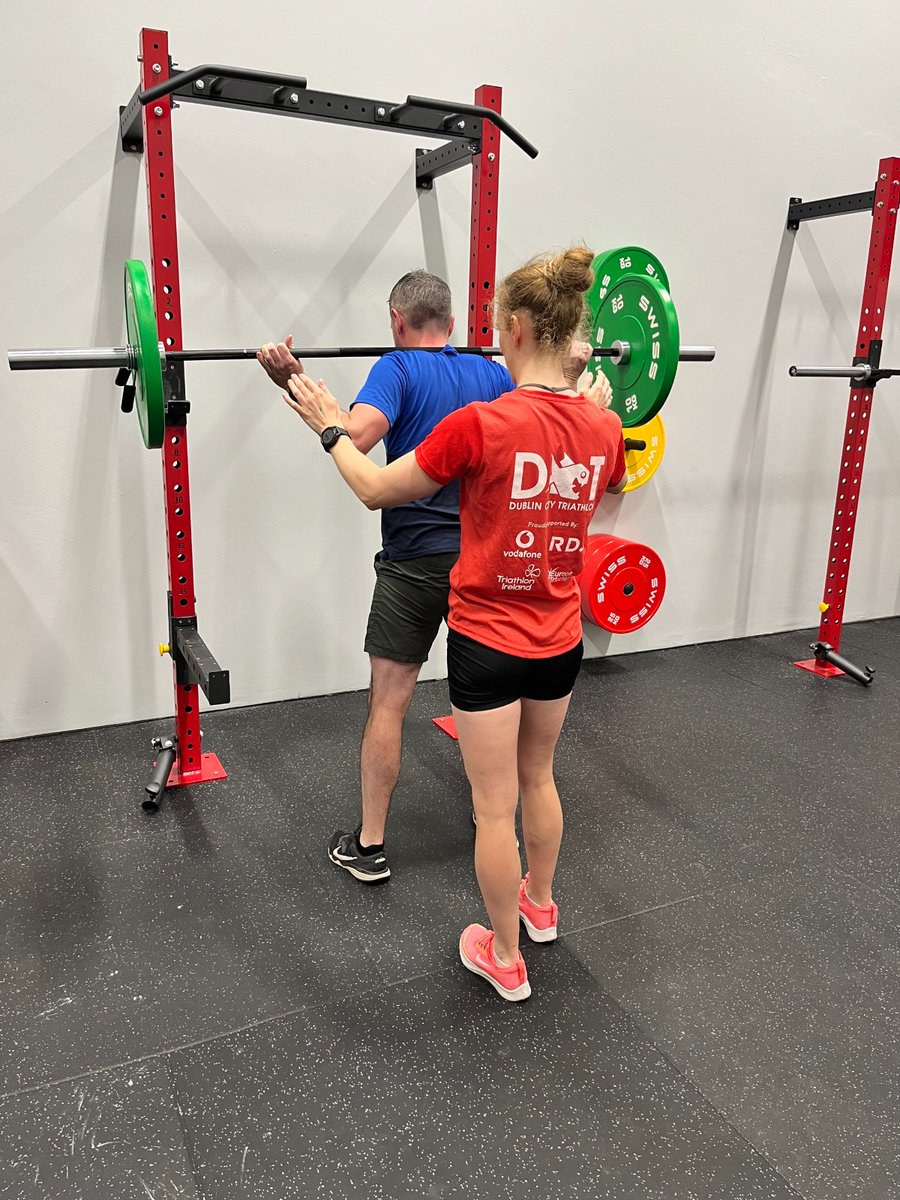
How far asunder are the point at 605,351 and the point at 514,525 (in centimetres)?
98

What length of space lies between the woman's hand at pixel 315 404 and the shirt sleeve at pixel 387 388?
17 cm

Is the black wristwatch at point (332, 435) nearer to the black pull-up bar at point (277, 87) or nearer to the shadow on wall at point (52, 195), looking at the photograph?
the black pull-up bar at point (277, 87)

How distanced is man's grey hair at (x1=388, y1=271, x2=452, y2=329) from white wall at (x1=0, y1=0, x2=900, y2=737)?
3.08ft

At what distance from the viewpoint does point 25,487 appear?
245 cm

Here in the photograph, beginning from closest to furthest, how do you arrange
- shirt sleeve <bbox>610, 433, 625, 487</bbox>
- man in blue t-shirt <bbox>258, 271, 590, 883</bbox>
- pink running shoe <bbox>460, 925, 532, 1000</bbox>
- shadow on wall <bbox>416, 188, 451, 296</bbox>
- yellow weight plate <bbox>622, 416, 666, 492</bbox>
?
shirt sleeve <bbox>610, 433, 625, 487</bbox> < pink running shoe <bbox>460, 925, 532, 1000</bbox> < man in blue t-shirt <bbox>258, 271, 590, 883</bbox> < shadow on wall <bbox>416, 188, 451, 296</bbox> < yellow weight plate <bbox>622, 416, 666, 492</bbox>

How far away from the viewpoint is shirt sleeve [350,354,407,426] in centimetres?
172

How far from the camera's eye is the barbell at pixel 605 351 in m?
1.64

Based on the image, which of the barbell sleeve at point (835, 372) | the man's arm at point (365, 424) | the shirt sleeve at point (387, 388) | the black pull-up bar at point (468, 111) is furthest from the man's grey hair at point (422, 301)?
the barbell sleeve at point (835, 372)

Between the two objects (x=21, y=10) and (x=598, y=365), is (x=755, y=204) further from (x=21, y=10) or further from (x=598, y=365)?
(x=21, y=10)

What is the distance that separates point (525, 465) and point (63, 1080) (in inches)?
47.8

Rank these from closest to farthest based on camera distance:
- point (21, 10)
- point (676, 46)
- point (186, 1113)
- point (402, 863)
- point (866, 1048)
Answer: point (186, 1113)
point (866, 1048)
point (402, 863)
point (21, 10)
point (676, 46)

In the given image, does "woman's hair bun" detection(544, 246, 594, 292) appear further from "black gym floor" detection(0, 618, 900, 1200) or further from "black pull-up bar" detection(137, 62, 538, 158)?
"black gym floor" detection(0, 618, 900, 1200)

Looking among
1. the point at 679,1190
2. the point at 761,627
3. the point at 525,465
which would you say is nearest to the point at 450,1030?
the point at 679,1190

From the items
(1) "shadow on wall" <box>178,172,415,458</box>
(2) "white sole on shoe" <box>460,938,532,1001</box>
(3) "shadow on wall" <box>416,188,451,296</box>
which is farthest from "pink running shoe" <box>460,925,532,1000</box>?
(3) "shadow on wall" <box>416,188,451,296</box>
